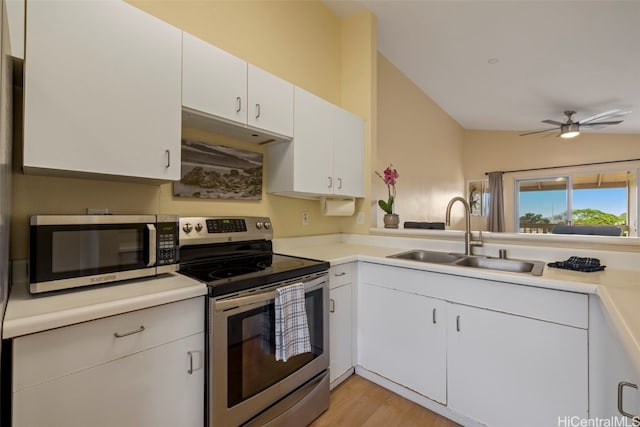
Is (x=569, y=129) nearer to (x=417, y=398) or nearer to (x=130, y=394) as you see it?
(x=417, y=398)

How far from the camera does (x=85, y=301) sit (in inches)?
36.9

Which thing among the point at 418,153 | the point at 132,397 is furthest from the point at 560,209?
the point at 132,397

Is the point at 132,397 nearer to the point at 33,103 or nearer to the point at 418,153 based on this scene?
the point at 33,103

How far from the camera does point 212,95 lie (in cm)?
152

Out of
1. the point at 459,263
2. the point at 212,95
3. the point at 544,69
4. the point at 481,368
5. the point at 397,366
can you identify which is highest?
the point at 544,69

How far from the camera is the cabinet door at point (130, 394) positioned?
83 cm

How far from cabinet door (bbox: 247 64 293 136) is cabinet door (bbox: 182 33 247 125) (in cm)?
5

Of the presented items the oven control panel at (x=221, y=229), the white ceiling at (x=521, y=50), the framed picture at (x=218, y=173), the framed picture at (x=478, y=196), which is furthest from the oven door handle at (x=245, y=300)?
the framed picture at (x=478, y=196)

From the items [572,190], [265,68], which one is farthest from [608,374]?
[572,190]

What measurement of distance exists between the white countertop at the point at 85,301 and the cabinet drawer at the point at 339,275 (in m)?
0.87

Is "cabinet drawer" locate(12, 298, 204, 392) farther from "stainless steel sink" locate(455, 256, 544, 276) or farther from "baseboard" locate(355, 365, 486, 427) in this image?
"stainless steel sink" locate(455, 256, 544, 276)

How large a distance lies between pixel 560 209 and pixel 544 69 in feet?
11.0

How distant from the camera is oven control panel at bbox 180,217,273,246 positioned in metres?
1.54

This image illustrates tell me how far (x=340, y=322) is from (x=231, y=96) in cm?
152
